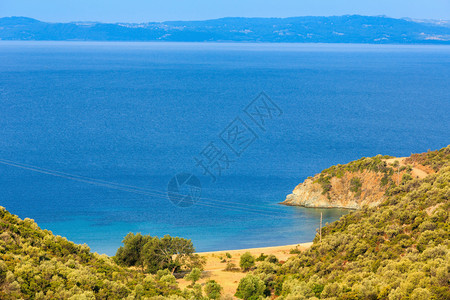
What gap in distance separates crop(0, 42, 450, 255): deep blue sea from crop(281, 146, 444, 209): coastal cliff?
5.83 ft

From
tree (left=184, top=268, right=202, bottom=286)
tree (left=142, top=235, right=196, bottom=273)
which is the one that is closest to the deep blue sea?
tree (left=142, top=235, right=196, bottom=273)

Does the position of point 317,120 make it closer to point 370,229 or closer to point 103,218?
point 103,218

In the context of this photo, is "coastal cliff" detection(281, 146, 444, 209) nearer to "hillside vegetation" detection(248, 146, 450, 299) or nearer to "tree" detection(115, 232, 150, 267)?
"hillside vegetation" detection(248, 146, 450, 299)

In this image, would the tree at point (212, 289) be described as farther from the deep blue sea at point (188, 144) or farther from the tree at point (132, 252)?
the deep blue sea at point (188, 144)

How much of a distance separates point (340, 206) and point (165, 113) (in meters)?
55.2

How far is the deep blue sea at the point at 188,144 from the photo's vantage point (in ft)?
161

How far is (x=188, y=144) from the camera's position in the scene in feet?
250

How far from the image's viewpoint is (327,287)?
73.9 feet

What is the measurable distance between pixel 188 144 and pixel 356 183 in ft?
99.3

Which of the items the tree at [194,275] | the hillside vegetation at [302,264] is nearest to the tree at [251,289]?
the hillside vegetation at [302,264]

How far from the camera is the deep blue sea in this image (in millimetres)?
48969

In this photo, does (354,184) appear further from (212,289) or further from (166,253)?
(212,289)

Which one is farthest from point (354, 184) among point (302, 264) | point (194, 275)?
point (194, 275)

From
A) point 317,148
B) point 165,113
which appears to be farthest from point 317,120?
point 165,113
